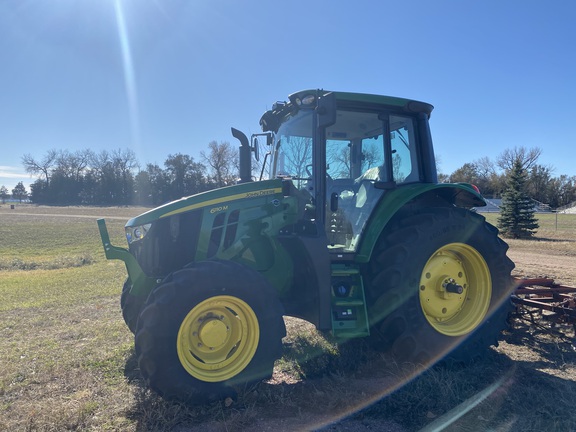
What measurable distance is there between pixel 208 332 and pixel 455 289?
8.20 feet

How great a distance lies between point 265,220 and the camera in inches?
169

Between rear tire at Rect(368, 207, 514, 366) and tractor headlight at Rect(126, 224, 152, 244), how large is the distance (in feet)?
7.31

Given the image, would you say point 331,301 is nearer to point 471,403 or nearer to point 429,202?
point 471,403

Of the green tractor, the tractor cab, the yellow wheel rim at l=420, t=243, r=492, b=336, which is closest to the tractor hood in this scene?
the green tractor

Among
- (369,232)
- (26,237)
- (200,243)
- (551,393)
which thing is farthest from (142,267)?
(26,237)

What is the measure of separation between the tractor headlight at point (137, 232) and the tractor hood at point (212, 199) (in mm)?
56

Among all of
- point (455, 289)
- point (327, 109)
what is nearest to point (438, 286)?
point (455, 289)

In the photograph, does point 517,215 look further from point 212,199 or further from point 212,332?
point 212,332

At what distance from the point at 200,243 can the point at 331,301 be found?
1.36 metres

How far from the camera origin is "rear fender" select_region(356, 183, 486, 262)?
13.8 ft

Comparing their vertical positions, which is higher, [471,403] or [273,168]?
[273,168]

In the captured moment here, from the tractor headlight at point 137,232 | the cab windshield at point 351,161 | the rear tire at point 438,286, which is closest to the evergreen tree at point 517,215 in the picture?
the rear tire at point 438,286

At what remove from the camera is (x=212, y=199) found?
13.4 feet

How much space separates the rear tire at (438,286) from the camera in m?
4.04
